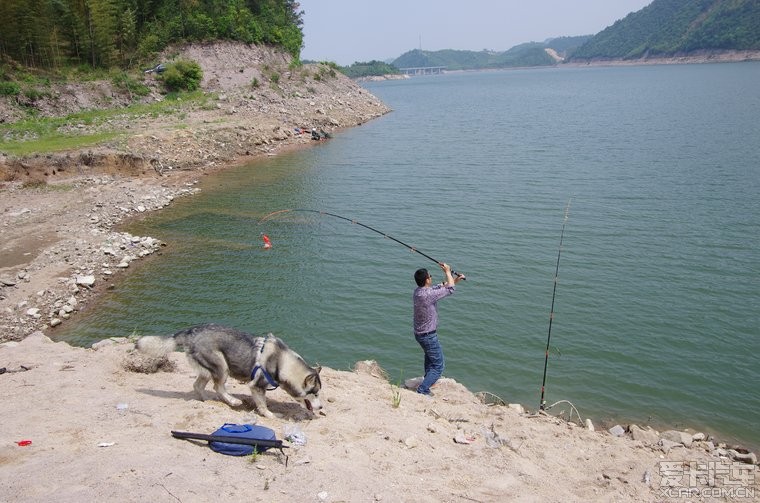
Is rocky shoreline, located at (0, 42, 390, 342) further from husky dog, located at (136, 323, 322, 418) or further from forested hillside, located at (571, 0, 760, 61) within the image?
forested hillside, located at (571, 0, 760, 61)

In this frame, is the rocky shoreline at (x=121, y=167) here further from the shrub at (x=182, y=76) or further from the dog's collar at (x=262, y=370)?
the dog's collar at (x=262, y=370)

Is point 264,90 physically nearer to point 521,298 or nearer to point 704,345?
point 521,298

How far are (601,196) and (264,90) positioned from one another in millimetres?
37253

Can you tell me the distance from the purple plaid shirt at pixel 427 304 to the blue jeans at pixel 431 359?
188mm

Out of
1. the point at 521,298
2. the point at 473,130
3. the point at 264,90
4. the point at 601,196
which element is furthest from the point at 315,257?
the point at 264,90

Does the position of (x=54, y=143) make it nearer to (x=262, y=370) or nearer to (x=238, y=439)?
(x=262, y=370)

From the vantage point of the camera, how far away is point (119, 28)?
52.8 metres

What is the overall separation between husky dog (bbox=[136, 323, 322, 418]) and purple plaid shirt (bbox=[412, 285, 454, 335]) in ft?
7.82

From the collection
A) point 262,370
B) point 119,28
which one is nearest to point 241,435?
point 262,370

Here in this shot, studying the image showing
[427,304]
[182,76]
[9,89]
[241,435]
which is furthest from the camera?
[182,76]

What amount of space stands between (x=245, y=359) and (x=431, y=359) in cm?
367

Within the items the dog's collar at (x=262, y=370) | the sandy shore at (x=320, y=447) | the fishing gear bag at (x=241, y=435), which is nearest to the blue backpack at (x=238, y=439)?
the fishing gear bag at (x=241, y=435)

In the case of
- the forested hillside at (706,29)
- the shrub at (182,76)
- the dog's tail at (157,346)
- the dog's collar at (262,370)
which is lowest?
the dog's collar at (262,370)

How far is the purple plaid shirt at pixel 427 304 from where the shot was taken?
31.4 ft
